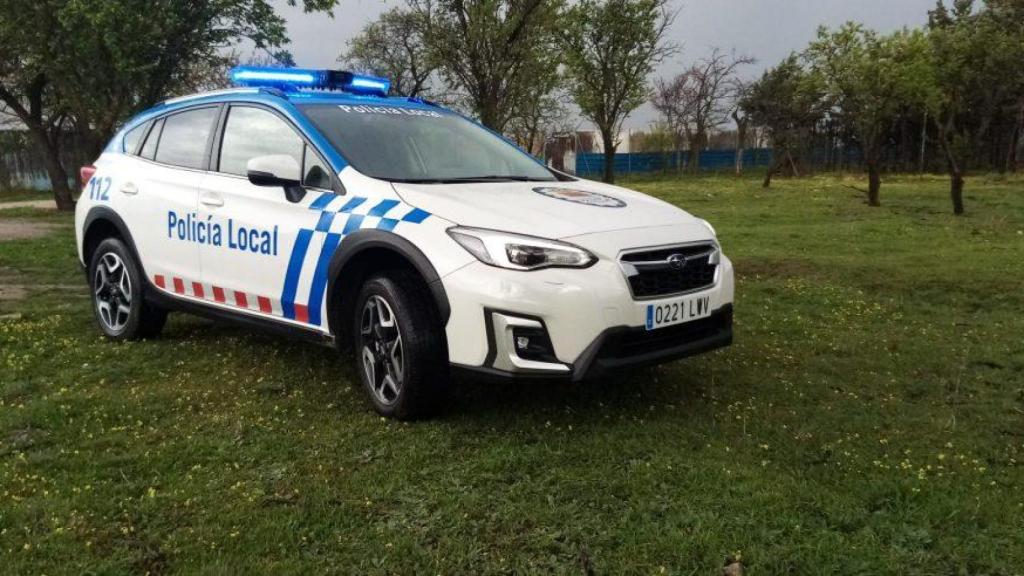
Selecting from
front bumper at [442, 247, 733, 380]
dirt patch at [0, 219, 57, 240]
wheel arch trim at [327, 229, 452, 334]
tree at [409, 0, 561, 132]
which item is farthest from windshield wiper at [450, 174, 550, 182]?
dirt patch at [0, 219, 57, 240]

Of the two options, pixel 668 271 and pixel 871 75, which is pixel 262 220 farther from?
pixel 871 75

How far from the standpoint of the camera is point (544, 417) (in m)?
4.01

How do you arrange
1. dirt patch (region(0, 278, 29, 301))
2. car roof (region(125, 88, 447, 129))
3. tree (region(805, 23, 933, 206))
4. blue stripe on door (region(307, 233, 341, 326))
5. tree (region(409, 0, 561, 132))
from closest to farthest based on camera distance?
blue stripe on door (region(307, 233, 341, 326)), car roof (region(125, 88, 447, 129)), dirt patch (region(0, 278, 29, 301)), tree (region(409, 0, 561, 132)), tree (region(805, 23, 933, 206))

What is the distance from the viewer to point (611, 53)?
21375 mm

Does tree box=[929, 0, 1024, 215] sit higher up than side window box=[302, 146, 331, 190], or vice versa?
tree box=[929, 0, 1024, 215]

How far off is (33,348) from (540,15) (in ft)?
27.2

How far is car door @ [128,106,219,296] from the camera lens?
490cm

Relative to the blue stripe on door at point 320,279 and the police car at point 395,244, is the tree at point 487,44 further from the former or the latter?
the blue stripe on door at point 320,279

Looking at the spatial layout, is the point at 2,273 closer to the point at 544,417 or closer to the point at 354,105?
the point at 354,105

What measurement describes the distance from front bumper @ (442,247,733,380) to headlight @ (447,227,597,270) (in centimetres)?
4

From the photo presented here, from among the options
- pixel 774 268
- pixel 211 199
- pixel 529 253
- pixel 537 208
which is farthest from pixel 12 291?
pixel 774 268

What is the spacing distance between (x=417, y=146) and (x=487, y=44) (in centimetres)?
680

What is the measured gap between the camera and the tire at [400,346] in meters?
3.72

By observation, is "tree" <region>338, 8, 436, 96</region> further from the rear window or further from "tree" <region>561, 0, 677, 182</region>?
the rear window
